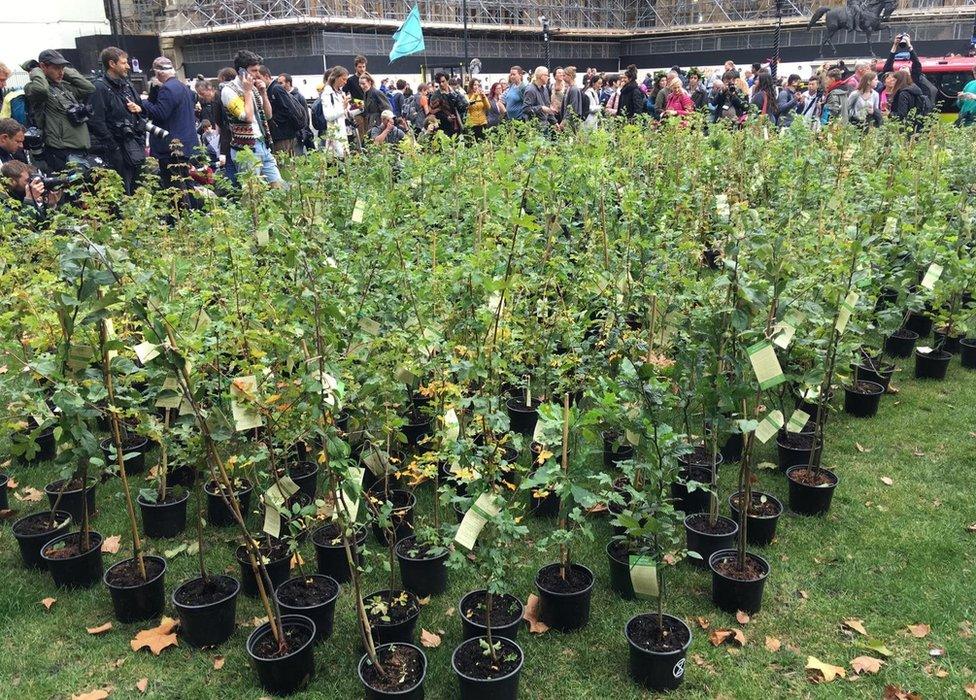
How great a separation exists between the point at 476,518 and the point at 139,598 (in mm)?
1657

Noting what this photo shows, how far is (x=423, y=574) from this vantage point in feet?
11.2

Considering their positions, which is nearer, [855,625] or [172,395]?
[172,395]

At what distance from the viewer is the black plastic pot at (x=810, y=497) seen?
12.7 ft

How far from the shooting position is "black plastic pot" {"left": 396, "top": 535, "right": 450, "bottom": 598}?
3.40m

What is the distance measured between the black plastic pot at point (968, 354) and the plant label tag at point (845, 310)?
8.64 ft

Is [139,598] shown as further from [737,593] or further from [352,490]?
[737,593]

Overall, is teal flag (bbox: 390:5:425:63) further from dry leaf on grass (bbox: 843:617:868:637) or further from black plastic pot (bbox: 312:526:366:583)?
dry leaf on grass (bbox: 843:617:868:637)

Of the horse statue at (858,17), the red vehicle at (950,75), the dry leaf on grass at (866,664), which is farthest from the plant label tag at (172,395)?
the horse statue at (858,17)

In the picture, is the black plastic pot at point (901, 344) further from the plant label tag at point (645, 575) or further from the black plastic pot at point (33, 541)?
the black plastic pot at point (33, 541)

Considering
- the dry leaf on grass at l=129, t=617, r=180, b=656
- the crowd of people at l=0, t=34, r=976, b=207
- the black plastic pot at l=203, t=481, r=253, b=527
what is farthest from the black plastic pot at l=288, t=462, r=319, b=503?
the crowd of people at l=0, t=34, r=976, b=207

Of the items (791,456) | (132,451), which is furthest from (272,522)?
(791,456)

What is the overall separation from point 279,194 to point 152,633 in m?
3.31

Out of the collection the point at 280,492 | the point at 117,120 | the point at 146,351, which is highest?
the point at 117,120

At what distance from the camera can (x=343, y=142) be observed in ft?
21.5
